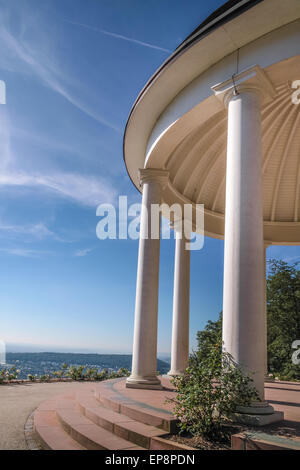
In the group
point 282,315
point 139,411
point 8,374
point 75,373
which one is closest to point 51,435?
point 139,411

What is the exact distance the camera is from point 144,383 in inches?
1187

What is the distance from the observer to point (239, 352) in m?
18.3

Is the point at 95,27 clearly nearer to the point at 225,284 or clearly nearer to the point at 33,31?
the point at 33,31

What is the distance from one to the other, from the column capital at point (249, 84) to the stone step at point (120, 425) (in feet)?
67.8

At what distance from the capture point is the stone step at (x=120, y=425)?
15867mm

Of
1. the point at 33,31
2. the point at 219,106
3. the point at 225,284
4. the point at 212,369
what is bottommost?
the point at 212,369

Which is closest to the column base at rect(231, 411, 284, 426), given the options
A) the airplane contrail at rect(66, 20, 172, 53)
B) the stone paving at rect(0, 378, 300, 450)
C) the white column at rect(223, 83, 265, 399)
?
the white column at rect(223, 83, 265, 399)

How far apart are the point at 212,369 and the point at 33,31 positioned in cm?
2773

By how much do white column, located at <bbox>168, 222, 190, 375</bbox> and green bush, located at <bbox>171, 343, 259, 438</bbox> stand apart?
26.1m

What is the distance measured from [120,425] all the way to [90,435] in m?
1.54
